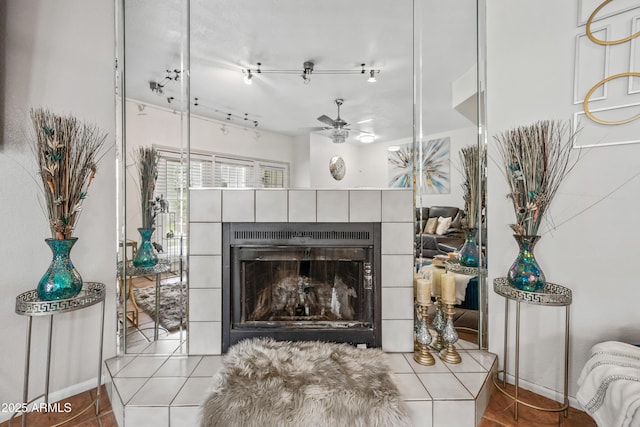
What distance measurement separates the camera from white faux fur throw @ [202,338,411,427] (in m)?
1.18

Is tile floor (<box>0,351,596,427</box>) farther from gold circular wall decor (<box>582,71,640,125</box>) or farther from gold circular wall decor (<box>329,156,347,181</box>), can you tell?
gold circular wall decor (<box>582,71,640,125</box>)

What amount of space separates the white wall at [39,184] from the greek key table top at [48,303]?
215mm

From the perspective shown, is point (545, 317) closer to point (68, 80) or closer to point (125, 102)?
point (125, 102)

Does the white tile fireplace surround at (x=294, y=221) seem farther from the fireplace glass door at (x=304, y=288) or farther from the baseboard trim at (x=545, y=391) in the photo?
the baseboard trim at (x=545, y=391)

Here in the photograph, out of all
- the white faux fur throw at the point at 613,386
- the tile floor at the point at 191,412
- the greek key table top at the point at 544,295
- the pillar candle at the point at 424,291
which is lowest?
the tile floor at the point at 191,412

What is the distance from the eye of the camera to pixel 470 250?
1776mm

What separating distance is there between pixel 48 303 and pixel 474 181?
234cm

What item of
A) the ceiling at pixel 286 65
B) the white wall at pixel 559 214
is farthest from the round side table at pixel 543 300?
the ceiling at pixel 286 65

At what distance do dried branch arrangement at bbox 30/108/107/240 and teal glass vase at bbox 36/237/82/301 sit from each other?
46 millimetres

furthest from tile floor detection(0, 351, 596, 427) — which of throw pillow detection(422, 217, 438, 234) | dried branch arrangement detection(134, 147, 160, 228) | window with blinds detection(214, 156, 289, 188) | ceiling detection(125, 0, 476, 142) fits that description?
ceiling detection(125, 0, 476, 142)

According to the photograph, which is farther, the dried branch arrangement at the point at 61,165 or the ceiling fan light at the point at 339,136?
the ceiling fan light at the point at 339,136

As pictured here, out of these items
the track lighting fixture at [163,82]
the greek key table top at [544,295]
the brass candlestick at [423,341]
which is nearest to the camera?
the greek key table top at [544,295]

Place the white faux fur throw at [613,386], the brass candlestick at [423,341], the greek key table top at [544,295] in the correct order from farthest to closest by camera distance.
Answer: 1. the brass candlestick at [423,341]
2. the greek key table top at [544,295]
3. the white faux fur throw at [613,386]

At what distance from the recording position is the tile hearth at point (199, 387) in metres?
1.27
